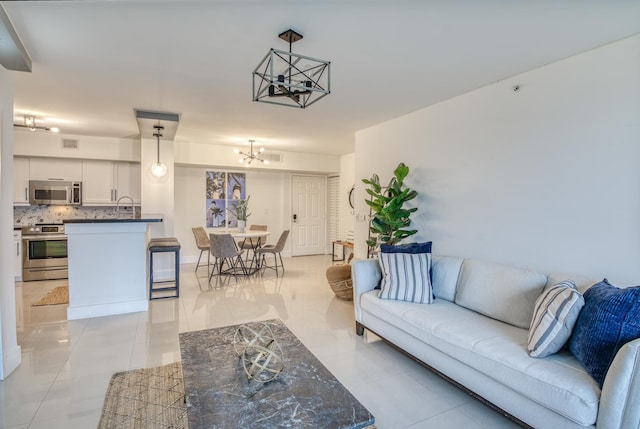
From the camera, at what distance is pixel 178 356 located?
2850 mm

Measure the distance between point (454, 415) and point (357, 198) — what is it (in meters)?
3.50

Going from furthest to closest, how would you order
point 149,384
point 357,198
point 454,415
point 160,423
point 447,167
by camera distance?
point 357,198 → point 447,167 → point 149,384 → point 454,415 → point 160,423

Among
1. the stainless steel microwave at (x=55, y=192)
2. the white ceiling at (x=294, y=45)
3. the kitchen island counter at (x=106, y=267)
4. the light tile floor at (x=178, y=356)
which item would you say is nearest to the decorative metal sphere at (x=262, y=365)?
the light tile floor at (x=178, y=356)

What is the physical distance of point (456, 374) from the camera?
2211 mm

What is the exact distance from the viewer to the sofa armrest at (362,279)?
331cm

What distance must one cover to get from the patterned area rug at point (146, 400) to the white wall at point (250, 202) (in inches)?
185

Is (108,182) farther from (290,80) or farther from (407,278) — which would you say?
(407,278)

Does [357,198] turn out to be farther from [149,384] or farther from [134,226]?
[149,384]

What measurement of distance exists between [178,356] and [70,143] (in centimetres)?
476

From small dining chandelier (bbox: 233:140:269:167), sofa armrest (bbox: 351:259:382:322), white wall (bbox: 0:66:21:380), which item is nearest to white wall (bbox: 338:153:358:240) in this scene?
small dining chandelier (bbox: 233:140:269:167)

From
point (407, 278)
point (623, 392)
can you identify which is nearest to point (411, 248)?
point (407, 278)

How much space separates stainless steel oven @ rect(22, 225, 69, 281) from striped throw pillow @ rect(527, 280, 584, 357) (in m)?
6.65

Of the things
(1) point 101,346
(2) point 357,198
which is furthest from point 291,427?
(2) point 357,198

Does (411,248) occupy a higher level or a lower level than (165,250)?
higher
